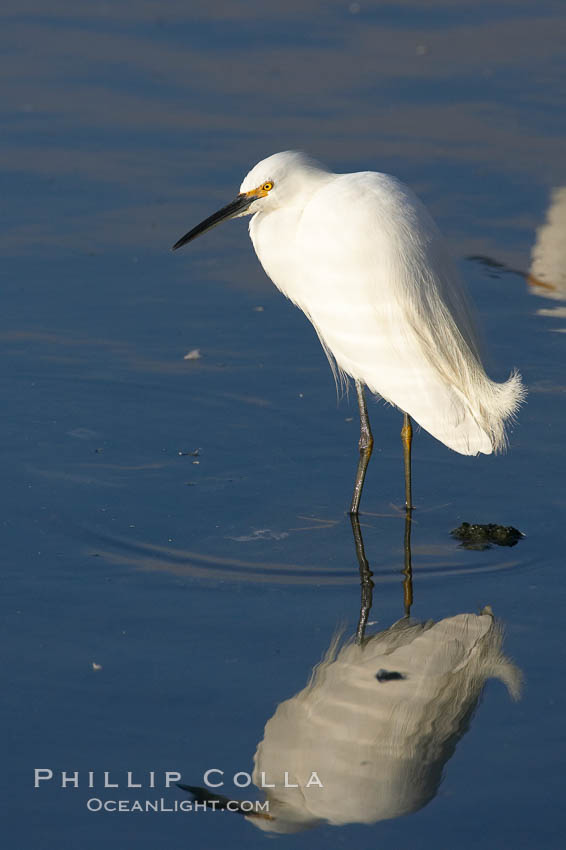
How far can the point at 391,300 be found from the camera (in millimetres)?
4871

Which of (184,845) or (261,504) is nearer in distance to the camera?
(184,845)

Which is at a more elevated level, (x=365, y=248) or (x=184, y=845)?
(x=365, y=248)

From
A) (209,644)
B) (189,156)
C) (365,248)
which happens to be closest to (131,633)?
(209,644)

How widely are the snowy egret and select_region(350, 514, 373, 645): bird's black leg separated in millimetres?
117

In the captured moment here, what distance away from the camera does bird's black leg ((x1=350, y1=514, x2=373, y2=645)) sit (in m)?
4.25

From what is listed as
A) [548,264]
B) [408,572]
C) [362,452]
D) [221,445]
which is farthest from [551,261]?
[408,572]

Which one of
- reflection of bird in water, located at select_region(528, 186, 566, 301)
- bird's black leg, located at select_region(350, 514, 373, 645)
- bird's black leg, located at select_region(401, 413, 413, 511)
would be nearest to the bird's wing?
bird's black leg, located at select_region(401, 413, 413, 511)

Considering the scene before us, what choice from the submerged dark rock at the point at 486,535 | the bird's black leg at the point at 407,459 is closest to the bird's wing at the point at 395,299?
the bird's black leg at the point at 407,459

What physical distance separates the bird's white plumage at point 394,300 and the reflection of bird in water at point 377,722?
84 cm

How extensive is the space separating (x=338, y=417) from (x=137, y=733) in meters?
2.35

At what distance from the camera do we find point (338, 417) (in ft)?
18.8

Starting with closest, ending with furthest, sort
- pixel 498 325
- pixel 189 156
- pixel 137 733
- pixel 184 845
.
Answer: pixel 184 845, pixel 137 733, pixel 498 325, pixel 189 156

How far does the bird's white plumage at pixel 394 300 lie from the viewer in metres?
4.84

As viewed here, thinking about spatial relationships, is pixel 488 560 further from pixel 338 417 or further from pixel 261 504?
pixel 338 417
